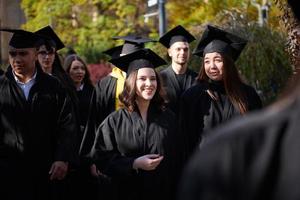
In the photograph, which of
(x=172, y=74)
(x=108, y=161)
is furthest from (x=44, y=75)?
(x=172, y=74)

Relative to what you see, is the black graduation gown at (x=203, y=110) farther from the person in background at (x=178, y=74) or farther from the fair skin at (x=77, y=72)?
the fair skin at (x=77, y=72)

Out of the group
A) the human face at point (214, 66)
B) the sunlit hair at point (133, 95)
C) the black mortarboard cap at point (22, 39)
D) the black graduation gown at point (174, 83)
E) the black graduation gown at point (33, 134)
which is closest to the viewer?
the sunlit hair at point (133, 95)

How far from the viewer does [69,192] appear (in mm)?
7879

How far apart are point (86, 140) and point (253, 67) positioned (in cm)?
544

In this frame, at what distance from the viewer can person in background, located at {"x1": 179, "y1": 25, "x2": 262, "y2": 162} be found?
6895mm

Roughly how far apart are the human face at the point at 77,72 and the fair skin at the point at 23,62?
2449mm

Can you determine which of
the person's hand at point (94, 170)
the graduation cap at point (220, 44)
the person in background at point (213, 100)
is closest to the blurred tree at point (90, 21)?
the graduation cap at point (220, 44)

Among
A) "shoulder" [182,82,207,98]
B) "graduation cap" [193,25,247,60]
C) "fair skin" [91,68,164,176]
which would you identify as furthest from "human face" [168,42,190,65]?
"fair skin" [91,68,164,176]

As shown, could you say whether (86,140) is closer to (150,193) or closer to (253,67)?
(150,193)

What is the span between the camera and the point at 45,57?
8.76m

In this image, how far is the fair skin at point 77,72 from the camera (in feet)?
31.8

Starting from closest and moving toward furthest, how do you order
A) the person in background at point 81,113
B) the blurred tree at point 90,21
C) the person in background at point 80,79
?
the person in background at point 81,113
the person in background at point 80,79
the blurred tree at point 90,21

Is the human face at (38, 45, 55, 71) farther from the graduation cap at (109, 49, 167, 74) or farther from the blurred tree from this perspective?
the blurred tree

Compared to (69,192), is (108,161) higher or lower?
higher
